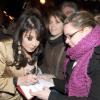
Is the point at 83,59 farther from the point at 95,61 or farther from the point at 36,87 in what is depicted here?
the point at 36,87

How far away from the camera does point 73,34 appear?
2.56m

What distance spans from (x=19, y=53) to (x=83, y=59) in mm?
689

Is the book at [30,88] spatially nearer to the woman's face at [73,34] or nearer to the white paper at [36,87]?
the white paper at [36,87]

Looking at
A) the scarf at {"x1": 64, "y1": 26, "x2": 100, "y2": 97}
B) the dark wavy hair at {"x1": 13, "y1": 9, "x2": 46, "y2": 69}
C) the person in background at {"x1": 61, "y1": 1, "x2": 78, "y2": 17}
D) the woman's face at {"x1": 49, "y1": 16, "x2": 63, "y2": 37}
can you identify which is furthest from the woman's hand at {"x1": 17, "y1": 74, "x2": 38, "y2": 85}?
the person in background at {"x1": 61, "y1": 1, "x2": 78, "y2": 17}

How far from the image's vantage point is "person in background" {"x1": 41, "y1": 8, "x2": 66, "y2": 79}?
11.2 ft

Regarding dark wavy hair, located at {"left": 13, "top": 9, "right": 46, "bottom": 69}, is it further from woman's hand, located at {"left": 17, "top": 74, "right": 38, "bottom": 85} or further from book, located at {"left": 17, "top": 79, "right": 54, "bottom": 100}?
book, located at {"left": 17, "top": 79, "right": 54, "bottom": 100}

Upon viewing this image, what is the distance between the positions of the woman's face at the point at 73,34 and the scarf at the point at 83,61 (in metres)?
0.05

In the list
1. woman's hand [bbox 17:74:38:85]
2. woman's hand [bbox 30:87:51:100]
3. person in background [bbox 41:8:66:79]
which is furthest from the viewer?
person in background [bbox 41:8:66:79]

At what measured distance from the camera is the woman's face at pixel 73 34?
8.33 feet

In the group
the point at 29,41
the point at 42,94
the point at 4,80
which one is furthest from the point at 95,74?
the point at 4,80

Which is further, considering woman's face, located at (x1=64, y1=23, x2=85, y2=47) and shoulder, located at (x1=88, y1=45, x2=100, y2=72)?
woman's face, located at (x1=64, y1=23, x2=85, y2=47)

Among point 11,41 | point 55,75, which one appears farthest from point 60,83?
point 11,41

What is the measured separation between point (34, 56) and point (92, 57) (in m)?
0.81

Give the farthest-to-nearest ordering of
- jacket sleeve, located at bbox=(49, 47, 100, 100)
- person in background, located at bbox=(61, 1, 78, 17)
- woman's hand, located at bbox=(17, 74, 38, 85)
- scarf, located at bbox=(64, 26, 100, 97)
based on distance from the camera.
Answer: person in background, located at bbox=(61, 1, 78, 17)
woman's hand, located at bbox=(17, 74, 38, 85)
scarf, located at bbox=(64, 26, 100, 97)
jacket sleeve, located at bbox=(49, 47, 100, 100)
